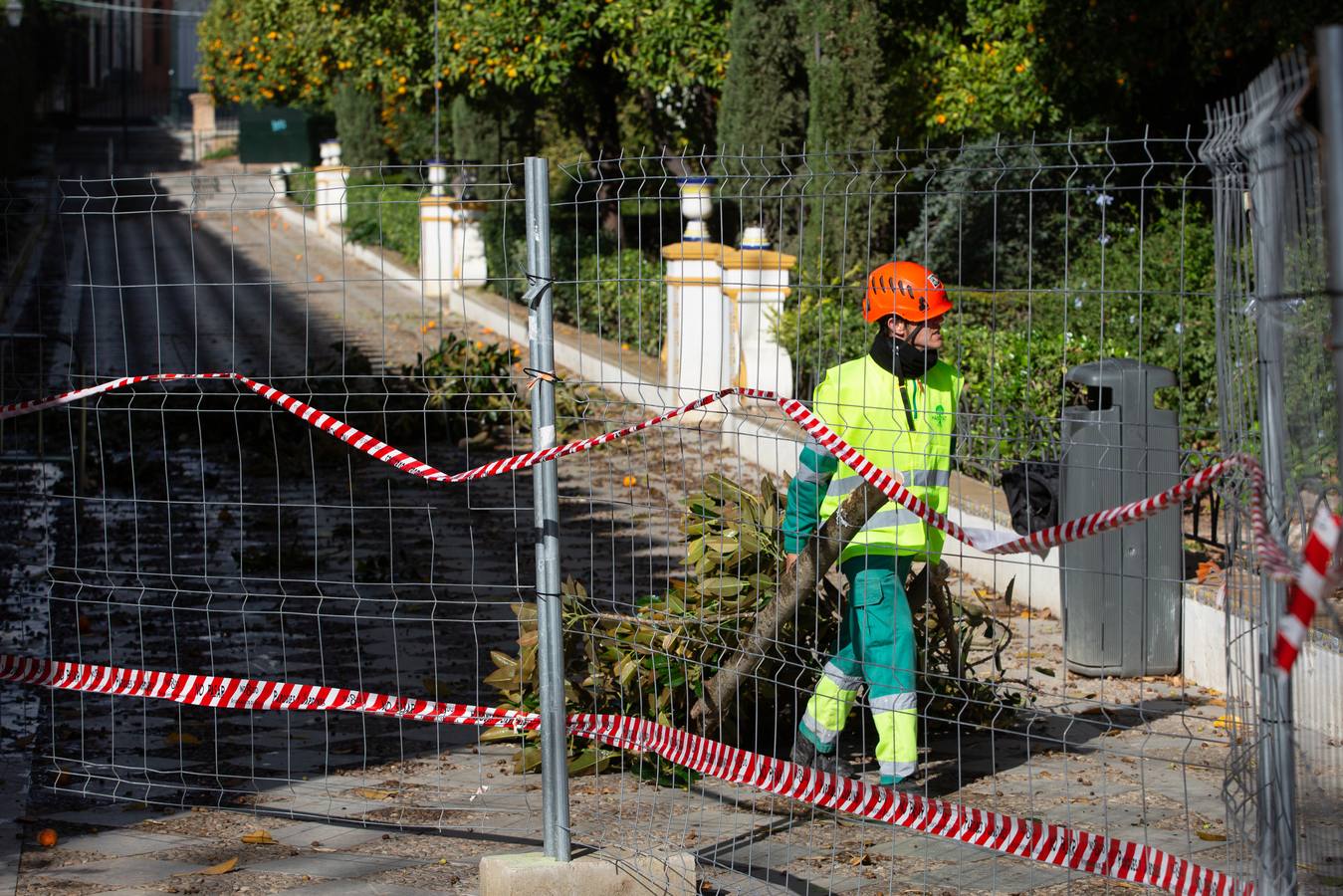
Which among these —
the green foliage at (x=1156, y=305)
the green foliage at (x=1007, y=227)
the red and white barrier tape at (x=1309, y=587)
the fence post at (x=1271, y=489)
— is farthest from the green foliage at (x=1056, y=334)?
the red and white barrier tape at (x=1309, y=587)

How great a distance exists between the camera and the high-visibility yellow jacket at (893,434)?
15.9 ft

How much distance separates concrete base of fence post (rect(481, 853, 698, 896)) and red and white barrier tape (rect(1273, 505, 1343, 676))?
2161 millimetres

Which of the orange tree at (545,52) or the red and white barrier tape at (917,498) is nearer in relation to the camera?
the red and white barrier tape at (917,498)

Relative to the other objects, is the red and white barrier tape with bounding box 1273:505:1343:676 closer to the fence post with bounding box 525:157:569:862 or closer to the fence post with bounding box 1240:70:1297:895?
the fence post with bounding box 1240:70:1297:895

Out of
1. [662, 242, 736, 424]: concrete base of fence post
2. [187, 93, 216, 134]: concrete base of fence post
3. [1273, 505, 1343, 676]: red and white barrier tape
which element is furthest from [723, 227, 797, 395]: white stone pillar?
[187, 93, 216, 134]: concrete base of fence post

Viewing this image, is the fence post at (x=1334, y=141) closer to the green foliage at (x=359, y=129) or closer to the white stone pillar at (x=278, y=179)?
the white stone pillar at (x=278, y=179)

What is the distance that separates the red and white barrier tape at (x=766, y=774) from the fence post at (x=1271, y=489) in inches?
15.5

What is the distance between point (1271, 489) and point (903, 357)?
77.6 inches

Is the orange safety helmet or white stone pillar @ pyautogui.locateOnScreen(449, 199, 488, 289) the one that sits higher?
white stone pillar @ pyautogui.locateOnScreen(449, 199, 488, 289)

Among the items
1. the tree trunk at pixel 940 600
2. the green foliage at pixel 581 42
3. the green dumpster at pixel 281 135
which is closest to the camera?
the tree trunk at pixel 940 600

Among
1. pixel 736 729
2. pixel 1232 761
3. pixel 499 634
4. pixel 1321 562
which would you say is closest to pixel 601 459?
pixel 499 634

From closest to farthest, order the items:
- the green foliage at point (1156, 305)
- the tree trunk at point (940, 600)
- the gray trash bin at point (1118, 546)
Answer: the tree trunk at point (940, 600)
the gray trash bin at point (1118, 546)
the green foliage at point (1156, 305)

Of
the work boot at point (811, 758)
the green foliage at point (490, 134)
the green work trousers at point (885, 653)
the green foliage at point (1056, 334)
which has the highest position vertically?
the green foliage at point (490, 134)

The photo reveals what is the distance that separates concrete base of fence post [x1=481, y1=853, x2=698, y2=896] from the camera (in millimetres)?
4090
